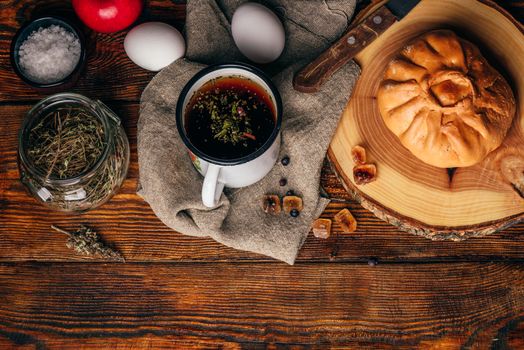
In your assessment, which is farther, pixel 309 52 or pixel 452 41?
pixel 309 52

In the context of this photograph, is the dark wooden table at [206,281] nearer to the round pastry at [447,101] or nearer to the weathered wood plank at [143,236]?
the weathered wood plank at [143,236]

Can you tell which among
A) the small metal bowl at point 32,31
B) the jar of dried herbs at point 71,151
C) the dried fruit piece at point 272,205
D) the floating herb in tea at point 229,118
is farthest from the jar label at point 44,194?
the dried fruit piece at point 272,205

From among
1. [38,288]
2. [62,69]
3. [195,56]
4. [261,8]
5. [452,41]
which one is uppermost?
[452,41]

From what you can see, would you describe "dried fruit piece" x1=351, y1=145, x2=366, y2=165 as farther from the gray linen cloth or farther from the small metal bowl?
the small metal bowl

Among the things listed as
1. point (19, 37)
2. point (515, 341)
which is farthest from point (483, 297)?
point (19, 37)

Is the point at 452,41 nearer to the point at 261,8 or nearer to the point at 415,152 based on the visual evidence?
the point at 415,152

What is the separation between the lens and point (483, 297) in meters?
1.26

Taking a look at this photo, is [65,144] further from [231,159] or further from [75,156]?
[231,159]

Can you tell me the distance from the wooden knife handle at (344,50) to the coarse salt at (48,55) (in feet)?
1.86

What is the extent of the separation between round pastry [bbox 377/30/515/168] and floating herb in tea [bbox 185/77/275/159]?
0.91 feet

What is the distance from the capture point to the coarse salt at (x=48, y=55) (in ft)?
4.12

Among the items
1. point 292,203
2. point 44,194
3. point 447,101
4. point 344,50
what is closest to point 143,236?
point 44,194

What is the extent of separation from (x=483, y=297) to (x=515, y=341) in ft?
0.41

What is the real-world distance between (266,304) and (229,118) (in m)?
0.49
